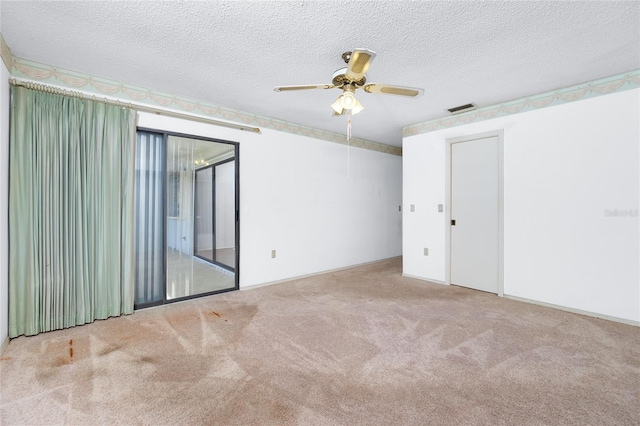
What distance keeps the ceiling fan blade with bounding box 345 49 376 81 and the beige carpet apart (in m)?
2.16

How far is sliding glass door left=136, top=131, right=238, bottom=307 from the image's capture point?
3.22 meters

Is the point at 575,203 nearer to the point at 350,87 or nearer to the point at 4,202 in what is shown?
the point at 350,87

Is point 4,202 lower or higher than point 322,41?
lower

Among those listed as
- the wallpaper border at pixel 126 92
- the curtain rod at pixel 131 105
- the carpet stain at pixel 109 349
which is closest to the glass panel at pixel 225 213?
the curtain rod at pixel 131 105

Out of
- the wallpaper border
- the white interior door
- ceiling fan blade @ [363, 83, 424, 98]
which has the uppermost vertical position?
the wallpaper border

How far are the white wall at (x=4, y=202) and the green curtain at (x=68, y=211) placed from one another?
1.4 inches

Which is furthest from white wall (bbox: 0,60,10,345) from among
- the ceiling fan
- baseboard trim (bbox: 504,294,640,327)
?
baseboard trim (bbox: 504,294,640,327)

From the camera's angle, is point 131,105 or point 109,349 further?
point 131,105

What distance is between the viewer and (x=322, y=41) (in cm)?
226

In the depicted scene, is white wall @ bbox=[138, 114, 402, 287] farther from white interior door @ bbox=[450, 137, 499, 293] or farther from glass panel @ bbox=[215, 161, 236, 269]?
white interior door @ bbox=[450, 137, 499, 293]

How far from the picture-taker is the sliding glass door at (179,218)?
322 cm

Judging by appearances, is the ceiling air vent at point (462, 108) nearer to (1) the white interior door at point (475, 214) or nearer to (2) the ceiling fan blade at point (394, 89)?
(1) the white interior door at point (475, 214)

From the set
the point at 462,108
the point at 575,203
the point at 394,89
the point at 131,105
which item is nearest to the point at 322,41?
the point at 394,89

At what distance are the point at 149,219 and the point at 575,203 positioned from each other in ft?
15.6
